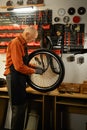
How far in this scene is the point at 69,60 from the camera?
12.2 ft

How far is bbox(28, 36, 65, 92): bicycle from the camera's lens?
291cm

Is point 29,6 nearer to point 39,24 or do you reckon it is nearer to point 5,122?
point 39,24

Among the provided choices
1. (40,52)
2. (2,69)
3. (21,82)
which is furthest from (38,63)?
(2,69)

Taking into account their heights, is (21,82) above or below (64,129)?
above

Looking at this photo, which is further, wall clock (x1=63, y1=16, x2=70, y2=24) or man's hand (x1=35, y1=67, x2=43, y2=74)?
wall clock (x1=63, y1=16, x2=70, y2=24)

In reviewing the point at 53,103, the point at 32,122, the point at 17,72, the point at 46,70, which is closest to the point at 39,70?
the point at 46,70

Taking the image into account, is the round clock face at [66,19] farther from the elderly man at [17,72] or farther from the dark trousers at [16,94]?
the dark trousers at [16,94]

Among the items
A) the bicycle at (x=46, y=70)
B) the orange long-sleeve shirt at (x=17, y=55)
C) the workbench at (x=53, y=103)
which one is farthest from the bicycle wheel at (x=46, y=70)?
the orange long-sleeve shirt at (x=17, y=55)

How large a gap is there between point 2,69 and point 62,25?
142 cm

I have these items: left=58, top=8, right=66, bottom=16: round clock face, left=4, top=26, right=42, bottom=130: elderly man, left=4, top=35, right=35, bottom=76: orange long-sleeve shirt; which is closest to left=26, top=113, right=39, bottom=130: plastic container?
left=4, top=26, right=42, bottom=130: elderly man

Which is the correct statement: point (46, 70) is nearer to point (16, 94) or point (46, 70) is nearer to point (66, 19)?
point (16, 94)

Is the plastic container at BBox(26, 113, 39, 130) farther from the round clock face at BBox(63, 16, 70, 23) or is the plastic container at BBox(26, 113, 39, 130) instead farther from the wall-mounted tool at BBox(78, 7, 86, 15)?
the wall-mounted tool at BBox(78, 7, 86, 15)

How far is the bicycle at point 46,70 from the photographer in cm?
291

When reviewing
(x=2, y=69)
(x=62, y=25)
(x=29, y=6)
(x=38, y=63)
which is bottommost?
(x=2, y=69)
